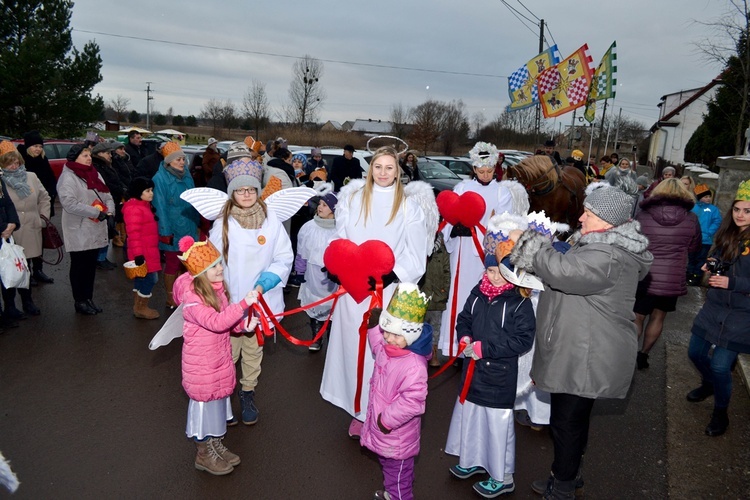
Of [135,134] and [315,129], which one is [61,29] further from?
[315,129]

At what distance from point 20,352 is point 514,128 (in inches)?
2043

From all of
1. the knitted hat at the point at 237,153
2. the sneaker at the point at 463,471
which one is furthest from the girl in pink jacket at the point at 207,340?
the knitted hat at the point at 237,153

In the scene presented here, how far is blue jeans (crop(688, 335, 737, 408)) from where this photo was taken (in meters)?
4.02

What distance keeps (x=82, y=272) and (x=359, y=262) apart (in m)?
4.41

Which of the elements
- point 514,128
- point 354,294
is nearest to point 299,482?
point 354,294

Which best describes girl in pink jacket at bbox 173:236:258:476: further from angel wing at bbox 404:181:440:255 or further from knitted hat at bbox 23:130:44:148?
knitted hat at bbox 23:130:44:148

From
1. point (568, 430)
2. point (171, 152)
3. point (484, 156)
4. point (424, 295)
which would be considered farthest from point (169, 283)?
point (568, 430)

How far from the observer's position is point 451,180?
1473 centimetres

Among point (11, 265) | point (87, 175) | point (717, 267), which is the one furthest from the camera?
point (87, 175)

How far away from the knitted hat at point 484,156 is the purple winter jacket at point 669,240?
154 centimetres

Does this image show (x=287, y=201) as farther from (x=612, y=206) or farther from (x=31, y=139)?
(x=31, y=139)

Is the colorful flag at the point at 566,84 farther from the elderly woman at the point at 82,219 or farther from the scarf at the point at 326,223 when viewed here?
the elderly woman at the point at 82,219

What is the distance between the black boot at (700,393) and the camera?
4.73 metres

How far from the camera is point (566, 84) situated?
1120 centimetres
